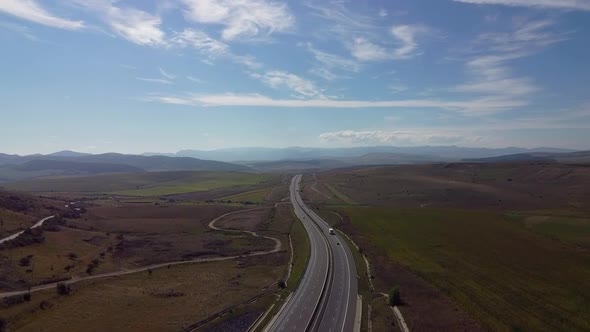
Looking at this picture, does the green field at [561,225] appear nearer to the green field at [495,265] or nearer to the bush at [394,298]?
the green field at [495,265]

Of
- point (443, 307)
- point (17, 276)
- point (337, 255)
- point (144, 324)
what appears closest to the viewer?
point (144, 324)

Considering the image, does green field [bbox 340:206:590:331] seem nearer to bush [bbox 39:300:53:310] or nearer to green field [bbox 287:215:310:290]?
green field [bbox 287:215:310:290]

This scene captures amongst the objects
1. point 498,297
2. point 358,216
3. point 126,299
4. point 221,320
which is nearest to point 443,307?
point 498,297

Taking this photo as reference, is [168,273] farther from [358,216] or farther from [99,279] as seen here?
[358,216]

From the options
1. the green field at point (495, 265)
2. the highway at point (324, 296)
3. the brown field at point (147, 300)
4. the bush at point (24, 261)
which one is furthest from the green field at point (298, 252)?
the bush at point (24, 261)

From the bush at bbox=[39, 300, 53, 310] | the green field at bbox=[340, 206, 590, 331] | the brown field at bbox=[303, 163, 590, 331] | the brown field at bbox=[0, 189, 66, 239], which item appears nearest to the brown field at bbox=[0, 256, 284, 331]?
the bush at bbox=[39, 300, 53, 310]

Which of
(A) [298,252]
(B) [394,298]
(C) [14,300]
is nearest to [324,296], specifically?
(B) [394,298]
